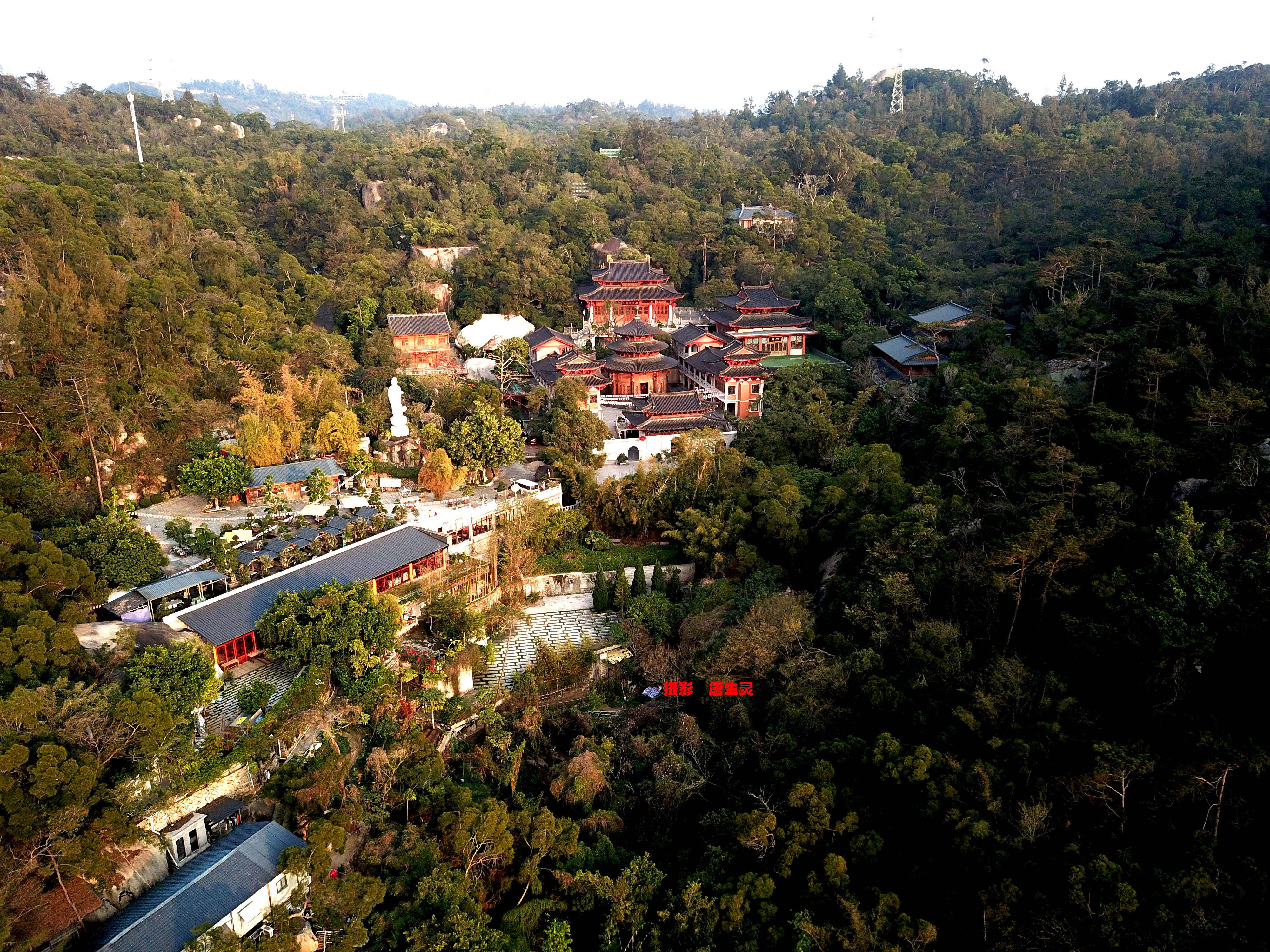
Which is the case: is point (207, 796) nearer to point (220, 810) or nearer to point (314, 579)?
point (220, 810)

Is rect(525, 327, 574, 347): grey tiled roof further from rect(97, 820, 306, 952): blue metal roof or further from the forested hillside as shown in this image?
rect(97, 820, 306, 952): blue metal roof

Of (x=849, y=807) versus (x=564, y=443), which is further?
(x=564, y=443)

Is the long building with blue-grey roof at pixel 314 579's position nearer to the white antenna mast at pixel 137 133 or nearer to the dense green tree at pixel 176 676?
the dense green tree at pixel 176 676

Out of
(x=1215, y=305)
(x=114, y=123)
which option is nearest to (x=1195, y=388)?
(x=1215, y=305)

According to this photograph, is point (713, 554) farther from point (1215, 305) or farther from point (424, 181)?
point (424, 181)

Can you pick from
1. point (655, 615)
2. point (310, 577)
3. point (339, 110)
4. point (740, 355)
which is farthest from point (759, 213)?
point (339, 110)

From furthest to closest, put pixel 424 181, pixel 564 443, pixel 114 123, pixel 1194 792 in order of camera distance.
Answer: pixel 114 123 < pixel 424 181 < pixel 564 443 < pixel 1194 792
